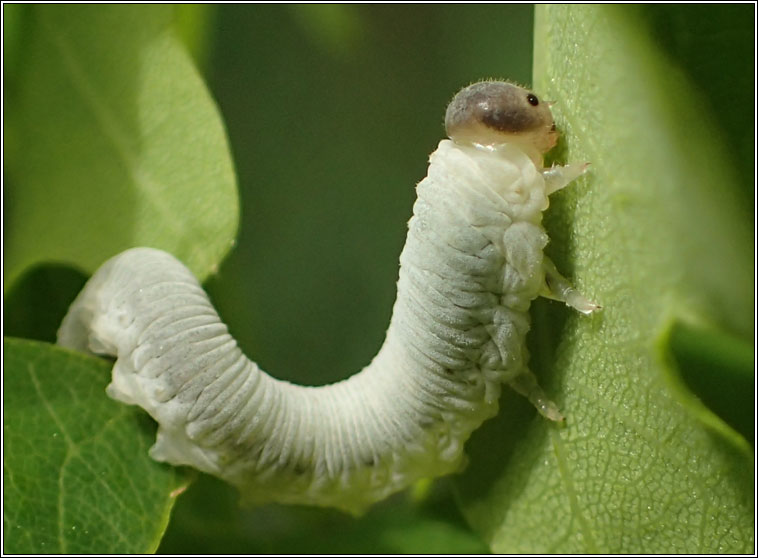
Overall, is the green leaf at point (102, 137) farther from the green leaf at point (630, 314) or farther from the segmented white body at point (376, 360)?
the green leaf at point (630, 314)

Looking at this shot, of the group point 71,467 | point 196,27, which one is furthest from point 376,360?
point 196,27

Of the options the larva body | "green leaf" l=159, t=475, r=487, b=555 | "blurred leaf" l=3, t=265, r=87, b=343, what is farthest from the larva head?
"blurred leaf" l=3, t=265, r=87, b=343

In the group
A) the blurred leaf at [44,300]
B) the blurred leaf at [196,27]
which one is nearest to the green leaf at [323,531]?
the blurred leaf at [44,300]

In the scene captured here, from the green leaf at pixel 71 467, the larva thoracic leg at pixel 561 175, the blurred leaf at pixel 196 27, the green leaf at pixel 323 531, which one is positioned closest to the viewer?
the larva thoracic leg at pixel 561 175

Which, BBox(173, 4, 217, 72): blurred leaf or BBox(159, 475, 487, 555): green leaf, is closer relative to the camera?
BBox(159, 475, 487, 555): green leaf

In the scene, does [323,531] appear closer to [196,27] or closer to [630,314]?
[630,314]

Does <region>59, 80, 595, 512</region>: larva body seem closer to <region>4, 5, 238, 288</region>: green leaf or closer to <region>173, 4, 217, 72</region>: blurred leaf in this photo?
<region>4, 5, 238, 288</region>: green leaf
